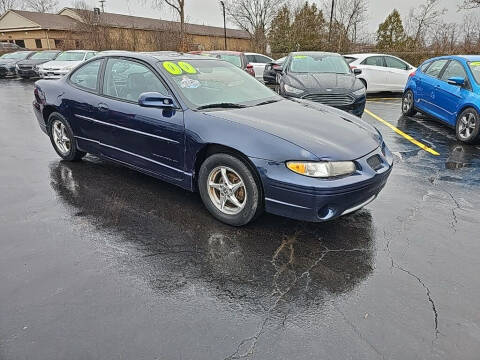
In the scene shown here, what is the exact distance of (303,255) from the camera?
3131 mm

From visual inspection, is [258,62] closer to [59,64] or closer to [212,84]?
[59,64]

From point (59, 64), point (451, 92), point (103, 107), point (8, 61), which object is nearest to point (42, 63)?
point (8, 61)

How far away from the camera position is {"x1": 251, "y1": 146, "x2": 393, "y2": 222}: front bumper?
304 cm

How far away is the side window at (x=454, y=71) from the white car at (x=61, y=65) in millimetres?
14372

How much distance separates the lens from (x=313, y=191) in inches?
119

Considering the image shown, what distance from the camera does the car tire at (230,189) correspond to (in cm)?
332

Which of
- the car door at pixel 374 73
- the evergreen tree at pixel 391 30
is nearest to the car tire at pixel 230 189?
the car door at pixel 374 73

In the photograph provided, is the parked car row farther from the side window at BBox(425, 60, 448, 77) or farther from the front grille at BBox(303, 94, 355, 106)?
the side window at BBox(425, 60, 448, 77)

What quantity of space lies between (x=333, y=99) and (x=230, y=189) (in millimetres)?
4618

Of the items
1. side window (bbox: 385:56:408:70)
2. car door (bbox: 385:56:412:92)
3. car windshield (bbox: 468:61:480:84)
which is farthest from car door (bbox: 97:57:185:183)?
side window (bbox: 385:56:408:70)

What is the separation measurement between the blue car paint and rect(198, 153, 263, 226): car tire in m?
5.14

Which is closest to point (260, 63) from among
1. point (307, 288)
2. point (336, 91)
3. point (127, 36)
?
point (336, 91)

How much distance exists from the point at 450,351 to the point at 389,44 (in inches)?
1522

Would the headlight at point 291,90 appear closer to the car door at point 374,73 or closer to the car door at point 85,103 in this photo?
the car door at point 85,103
